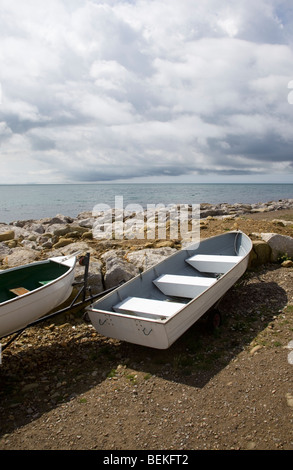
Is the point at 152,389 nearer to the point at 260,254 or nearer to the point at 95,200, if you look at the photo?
the point at 260,254

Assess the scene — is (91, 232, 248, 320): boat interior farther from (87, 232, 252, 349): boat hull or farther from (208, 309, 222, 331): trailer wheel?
(208, 309, 222, 331): trailer wheel

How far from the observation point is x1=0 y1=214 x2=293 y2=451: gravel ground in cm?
394

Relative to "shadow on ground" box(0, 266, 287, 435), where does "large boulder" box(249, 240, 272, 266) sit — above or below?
above

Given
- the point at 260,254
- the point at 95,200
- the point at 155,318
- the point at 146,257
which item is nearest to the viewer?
the point at 155,318

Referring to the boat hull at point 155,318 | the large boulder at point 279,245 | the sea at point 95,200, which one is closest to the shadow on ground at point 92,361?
the boat hull at point 155,318

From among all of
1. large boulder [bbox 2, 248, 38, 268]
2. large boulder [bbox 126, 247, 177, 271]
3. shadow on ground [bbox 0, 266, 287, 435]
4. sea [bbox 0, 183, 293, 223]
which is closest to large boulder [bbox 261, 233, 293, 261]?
shadow on ground [bbox 0, 266, 287, 435]

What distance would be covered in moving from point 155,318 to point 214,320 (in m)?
1.14

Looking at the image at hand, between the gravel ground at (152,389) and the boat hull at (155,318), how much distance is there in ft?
1.68

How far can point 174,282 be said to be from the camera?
7094mm

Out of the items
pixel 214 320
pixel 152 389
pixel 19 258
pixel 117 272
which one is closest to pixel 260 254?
pixel 214 320

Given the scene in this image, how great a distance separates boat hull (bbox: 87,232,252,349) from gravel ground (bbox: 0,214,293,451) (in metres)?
0.51

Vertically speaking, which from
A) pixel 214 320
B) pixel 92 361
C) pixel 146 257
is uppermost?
pixel 146 257
